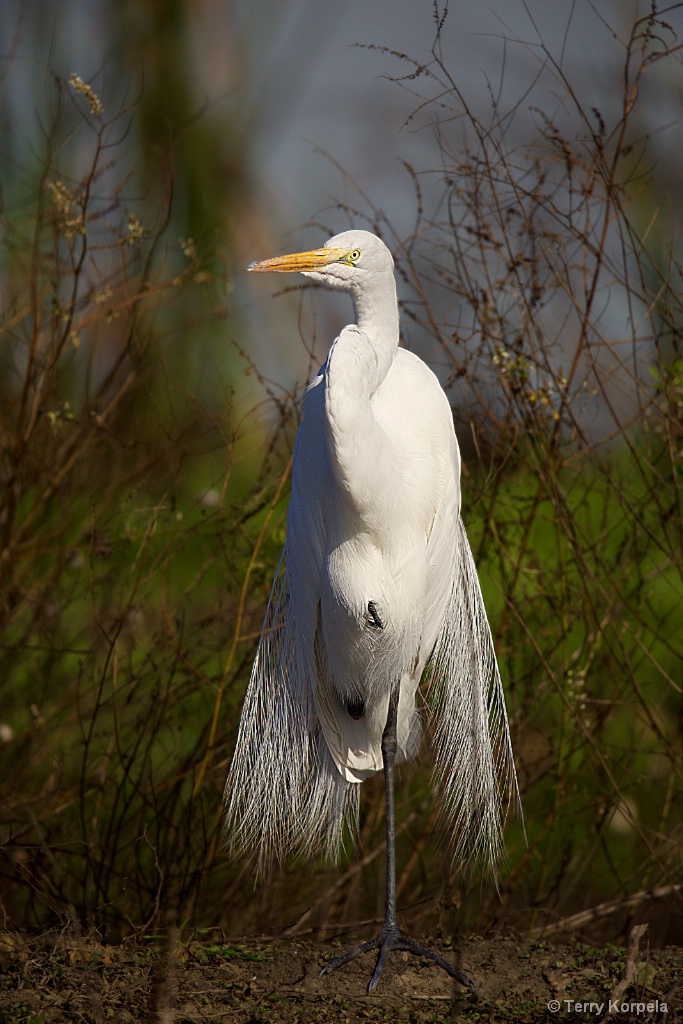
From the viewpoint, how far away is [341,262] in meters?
2.00

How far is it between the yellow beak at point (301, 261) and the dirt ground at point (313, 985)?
1290 mm

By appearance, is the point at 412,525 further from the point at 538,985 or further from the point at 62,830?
the point at 62,830

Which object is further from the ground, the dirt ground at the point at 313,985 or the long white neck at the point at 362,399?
the long white neck at the point at 362,399

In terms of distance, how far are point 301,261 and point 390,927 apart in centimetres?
141

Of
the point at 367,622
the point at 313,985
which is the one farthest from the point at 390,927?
the point at 367,622

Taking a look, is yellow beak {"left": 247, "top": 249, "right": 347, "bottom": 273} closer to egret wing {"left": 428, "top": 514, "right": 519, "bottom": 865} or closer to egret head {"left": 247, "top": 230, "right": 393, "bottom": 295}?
egret head {"left": 247, "top": 230, "right": 393, "bottom": 295}

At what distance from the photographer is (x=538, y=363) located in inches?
102

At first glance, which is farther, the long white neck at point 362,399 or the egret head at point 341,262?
the egret head at point 341,262

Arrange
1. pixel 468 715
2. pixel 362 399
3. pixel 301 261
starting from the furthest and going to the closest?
pixel 468 715 < pixel 301 261 < pixel 362 399

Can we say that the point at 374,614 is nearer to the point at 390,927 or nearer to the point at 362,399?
the point at 362,399

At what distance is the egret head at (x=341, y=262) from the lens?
6.50 feet

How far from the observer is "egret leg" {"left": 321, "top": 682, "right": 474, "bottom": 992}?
2092mm

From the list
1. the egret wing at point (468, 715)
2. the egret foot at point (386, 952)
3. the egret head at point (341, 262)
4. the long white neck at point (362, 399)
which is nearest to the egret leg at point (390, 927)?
the egret foot at point (386, 952)

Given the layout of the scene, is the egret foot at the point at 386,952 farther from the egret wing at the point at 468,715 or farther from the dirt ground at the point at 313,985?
the egret wing at the point at 468,715
